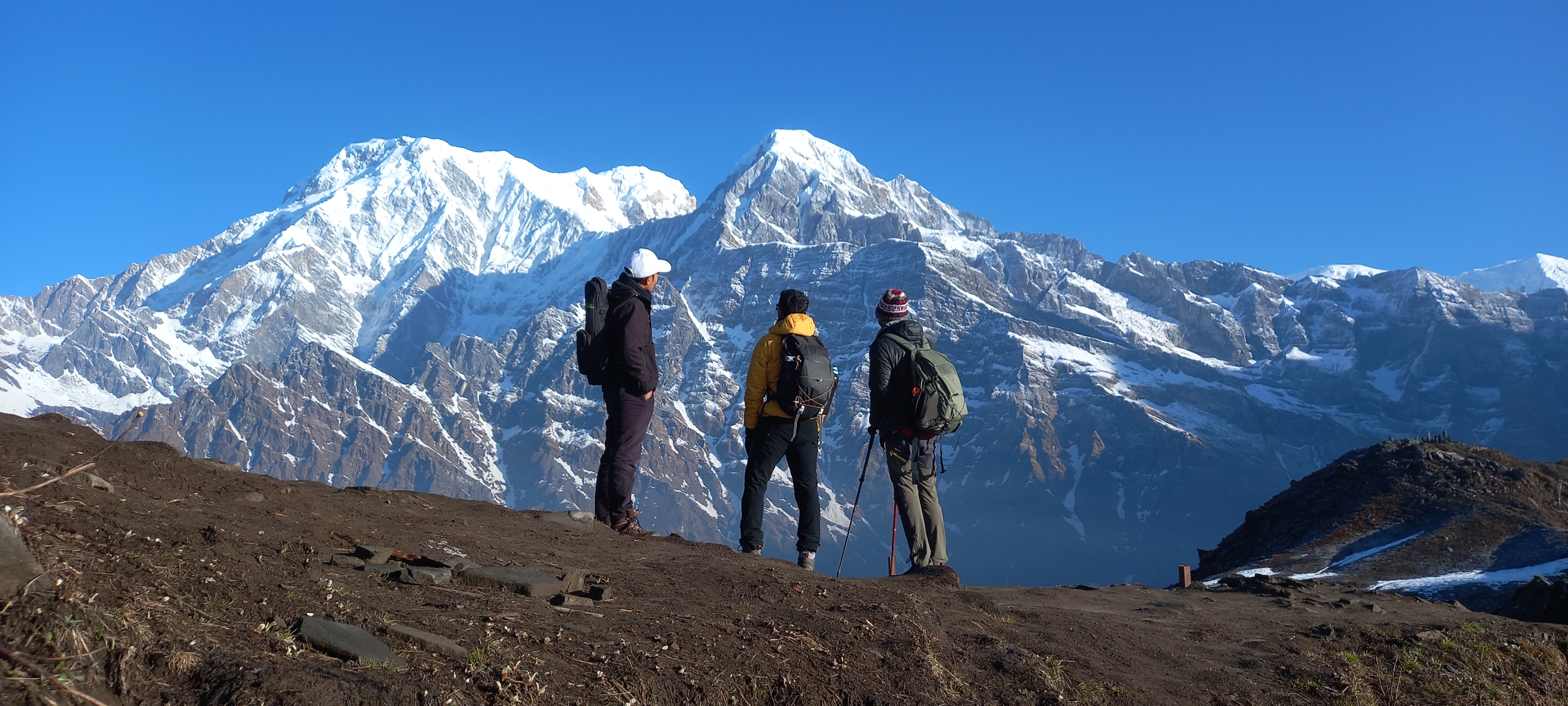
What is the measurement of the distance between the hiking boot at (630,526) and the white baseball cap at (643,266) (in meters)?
2.60

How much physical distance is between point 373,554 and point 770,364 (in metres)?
4.40

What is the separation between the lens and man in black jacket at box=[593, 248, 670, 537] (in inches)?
420

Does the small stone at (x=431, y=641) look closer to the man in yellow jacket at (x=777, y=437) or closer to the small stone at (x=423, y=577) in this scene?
the small stone at (x=423, y=577)

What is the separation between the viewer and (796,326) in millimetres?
10164


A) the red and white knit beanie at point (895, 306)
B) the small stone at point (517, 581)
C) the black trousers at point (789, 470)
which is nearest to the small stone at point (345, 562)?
the small stone at point (517, 581)

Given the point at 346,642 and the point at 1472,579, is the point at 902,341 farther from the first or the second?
the point at 1472,579

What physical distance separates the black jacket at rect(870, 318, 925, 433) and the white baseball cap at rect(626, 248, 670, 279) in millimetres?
2438

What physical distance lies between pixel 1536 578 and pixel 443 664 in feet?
40.5

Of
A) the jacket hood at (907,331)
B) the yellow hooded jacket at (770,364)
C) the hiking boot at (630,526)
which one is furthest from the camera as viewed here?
the hiking boot at (630,526)

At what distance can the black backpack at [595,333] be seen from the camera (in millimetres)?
10758

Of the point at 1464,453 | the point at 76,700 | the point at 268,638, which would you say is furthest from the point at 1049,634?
the point at 1464,453

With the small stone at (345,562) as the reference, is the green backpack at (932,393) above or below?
above

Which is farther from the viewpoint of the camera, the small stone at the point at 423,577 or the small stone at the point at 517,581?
the small stone at the point at 517,581

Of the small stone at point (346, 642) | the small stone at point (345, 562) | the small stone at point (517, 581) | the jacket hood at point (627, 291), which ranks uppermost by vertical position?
the jacket hood at point (627, 291)
